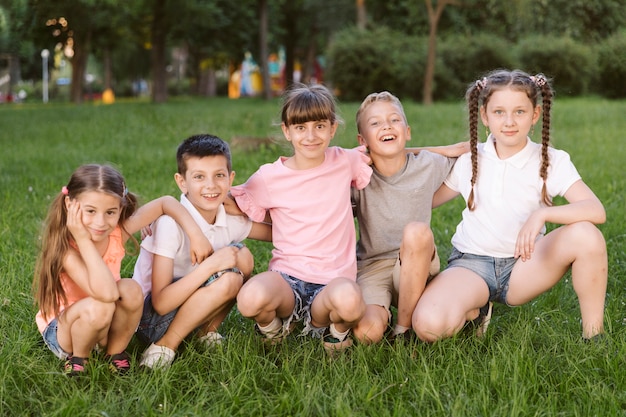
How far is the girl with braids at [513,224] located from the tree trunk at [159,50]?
974 inches

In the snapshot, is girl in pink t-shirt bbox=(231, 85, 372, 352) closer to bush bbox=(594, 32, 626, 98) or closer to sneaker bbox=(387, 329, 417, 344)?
sneaker bbox=(387, 329, 417, 344)

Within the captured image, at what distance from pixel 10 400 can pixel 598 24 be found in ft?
105

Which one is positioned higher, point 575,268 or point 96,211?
point 96,211

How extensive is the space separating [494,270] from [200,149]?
149cm

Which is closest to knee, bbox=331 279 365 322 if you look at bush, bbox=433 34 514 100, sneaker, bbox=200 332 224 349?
sneaker, bbox=200 332 224 349

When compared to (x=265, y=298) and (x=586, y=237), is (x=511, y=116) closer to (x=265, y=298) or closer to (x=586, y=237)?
(x=586, y=237)

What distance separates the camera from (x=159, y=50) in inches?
1096

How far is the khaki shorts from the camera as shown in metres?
3.52

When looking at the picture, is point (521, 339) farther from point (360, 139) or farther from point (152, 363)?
point (152, 363)

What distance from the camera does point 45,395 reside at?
2885 mm

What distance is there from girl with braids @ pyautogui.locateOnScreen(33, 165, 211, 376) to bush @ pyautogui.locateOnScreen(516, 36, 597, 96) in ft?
80.3

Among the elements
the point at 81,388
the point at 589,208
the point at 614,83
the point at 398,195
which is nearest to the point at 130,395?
the point at 81,388

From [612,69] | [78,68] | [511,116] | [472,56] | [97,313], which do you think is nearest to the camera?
[97,313]

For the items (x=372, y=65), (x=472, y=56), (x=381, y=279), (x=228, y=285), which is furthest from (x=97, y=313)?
(x=472, y=56)
